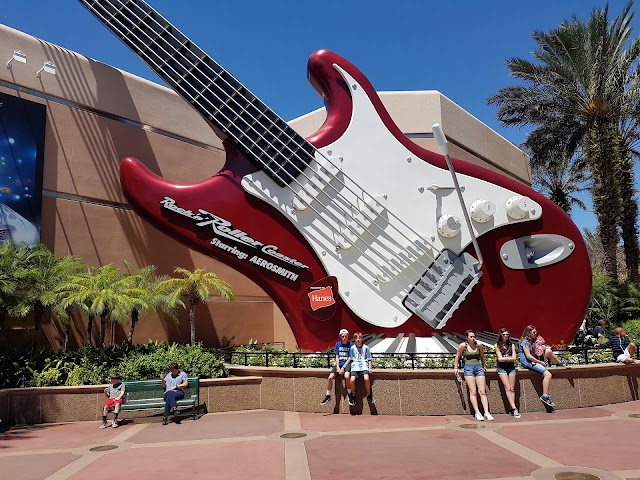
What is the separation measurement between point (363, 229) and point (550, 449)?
7.05 metres

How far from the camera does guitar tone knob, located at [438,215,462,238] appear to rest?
42.0 feet

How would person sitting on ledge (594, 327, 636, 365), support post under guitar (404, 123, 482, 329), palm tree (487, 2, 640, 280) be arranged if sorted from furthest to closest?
palm tree (487, 2, 640, 280) → support post under guitar (404, 123, 482, 329) → person sitting on ledge (594, 327, 636, 365)

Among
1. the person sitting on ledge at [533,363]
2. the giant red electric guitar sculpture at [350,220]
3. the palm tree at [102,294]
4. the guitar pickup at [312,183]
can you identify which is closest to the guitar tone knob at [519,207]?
the giant red electric guitar sculpture at [350,220]

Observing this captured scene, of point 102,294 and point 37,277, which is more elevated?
point 37,277

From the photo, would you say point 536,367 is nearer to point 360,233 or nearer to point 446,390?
point 446,390

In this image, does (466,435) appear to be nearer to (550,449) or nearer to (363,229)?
(550,449)

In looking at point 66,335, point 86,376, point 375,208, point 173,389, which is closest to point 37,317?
point 66,335

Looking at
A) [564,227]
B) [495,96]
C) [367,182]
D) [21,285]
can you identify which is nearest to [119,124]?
[21,285]

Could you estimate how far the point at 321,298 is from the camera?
12578 millimetres

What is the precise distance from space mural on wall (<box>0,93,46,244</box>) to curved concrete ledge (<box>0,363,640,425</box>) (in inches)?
225

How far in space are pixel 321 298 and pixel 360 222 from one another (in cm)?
208

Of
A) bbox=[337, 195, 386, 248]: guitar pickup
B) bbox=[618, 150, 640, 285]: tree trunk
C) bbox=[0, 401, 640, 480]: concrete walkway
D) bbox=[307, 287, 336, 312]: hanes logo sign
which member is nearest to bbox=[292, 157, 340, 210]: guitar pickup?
bbox=[337, 195, 386, 248]: guitar pickup

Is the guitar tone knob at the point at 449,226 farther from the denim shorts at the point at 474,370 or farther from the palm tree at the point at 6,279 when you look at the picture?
the palm tree at the point at 6,279

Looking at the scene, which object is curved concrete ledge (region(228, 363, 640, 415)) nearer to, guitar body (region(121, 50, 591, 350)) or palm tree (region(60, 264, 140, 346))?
guitar body (region(121, 50, 591, 350))
